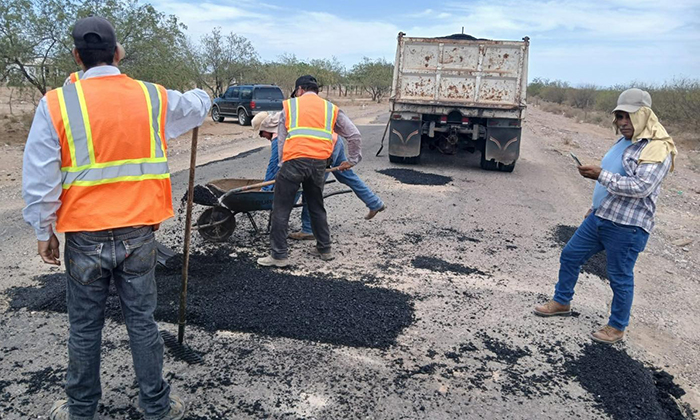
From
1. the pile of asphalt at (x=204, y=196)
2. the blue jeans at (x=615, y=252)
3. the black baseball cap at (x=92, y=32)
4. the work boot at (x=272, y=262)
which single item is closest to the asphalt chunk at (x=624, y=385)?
the blue jeans at (x=615, y=252)

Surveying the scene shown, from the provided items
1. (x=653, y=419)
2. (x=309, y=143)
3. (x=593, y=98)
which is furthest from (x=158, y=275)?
(x=593, y=98)

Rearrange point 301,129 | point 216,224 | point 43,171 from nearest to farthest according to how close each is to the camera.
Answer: point 43,171, point 301,129, point 216,224

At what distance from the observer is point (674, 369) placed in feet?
11.3

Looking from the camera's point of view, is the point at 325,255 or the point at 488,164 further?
the point at 488,164

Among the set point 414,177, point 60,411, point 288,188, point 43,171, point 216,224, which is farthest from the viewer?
point 414,177

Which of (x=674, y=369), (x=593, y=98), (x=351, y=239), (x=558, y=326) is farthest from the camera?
(x=593, y=98)

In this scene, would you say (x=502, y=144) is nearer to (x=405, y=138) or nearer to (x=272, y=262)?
(x=405, y=138)

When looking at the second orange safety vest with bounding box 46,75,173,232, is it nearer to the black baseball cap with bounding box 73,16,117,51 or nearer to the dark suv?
the black baseball cap with bounding box 73,16,117,51

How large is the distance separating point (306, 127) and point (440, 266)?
1.89m

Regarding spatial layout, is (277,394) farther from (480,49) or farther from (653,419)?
(480,49)

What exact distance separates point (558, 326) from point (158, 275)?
3.29 metres

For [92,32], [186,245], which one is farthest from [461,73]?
[92,32]

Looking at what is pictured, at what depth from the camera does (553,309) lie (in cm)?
394

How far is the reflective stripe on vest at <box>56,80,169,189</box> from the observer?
6.81 feet
